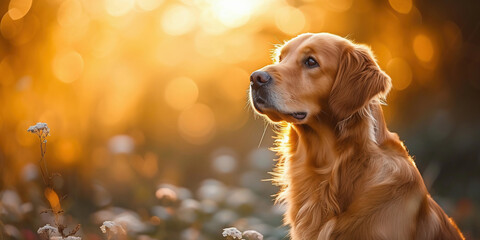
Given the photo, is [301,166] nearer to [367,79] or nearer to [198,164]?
[367,79]

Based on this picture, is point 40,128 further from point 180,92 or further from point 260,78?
point 180,92

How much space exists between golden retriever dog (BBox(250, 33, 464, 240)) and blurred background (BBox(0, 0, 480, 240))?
1092 mm

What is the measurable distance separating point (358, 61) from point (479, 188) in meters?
2.29

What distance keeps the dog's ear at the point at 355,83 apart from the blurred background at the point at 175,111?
4.48 ft

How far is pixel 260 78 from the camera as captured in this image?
254cm

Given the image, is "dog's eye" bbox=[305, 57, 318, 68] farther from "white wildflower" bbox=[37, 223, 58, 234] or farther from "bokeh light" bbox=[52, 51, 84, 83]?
"bokeh light" bbox=[52, 51, 84, 83]

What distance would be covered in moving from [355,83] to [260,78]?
0.52 metres

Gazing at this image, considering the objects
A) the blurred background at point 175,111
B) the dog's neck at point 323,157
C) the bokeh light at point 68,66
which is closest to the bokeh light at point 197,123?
the blurred background at point 175,111

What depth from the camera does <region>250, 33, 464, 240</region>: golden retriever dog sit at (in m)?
2.37

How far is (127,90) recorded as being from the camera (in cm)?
432

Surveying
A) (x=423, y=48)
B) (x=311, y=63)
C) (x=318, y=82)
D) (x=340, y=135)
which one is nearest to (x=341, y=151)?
(x=340, y=135)

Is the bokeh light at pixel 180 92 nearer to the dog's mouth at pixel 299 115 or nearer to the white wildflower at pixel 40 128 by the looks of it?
the white wildflower at pixel 40 128

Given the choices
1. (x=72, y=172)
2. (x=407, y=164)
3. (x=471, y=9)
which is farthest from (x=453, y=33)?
(x=72, y=172)

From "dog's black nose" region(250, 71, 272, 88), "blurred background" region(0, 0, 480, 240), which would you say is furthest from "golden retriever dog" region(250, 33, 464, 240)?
"blurred background" region(0, 0, 480, 240)
